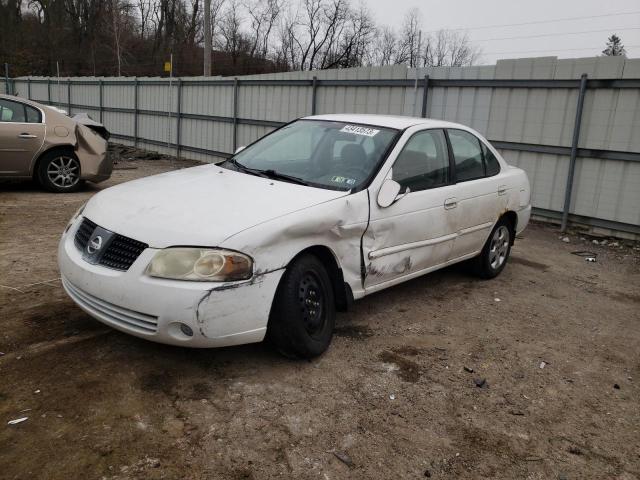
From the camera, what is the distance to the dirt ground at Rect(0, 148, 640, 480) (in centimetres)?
261

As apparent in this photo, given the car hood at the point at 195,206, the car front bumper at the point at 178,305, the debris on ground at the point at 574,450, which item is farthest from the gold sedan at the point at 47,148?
the debris on ground at the point at 574,450

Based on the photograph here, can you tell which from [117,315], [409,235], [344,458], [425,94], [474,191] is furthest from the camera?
[425,94]

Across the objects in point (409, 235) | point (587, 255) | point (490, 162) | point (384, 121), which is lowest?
point (587, 255)

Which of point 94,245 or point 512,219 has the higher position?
point 94,245

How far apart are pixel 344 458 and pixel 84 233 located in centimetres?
206

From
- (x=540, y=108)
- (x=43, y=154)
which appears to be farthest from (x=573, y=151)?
(x=43, y=154)

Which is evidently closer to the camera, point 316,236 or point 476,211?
point 316,236

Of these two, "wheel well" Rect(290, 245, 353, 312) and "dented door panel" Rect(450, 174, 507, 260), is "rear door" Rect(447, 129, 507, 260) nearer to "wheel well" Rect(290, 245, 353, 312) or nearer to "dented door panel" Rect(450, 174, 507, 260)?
"dented door panel" Rect(450, 174, 507, 260)

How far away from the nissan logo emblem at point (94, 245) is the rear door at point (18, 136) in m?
5.98

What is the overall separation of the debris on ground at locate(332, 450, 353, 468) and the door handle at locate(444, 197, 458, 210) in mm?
2522

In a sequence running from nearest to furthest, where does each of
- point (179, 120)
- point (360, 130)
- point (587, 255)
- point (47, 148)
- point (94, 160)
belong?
point (360, 130), point (587, 255), point (47, 148), point (94, 160), point (179, 120)

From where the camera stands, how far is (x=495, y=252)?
5.77 m

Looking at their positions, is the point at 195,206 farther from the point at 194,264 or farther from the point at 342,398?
the point at 342,398

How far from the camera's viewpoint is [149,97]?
17.1m
